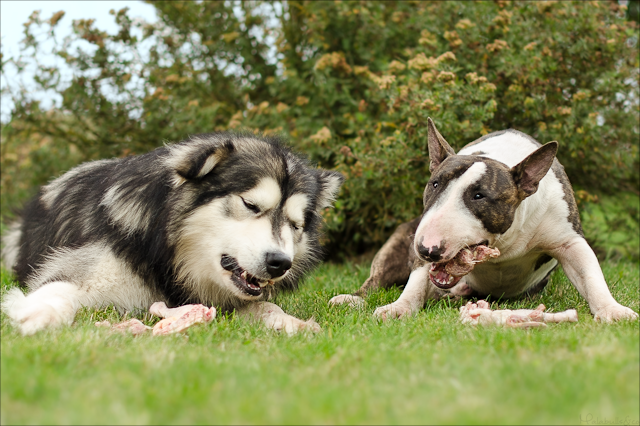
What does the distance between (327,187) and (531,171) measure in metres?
1.41

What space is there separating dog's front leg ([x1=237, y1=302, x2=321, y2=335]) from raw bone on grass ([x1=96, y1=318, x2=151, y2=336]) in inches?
29.0

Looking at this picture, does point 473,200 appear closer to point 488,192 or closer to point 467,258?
point 488,192

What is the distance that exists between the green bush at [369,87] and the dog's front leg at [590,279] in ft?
6.32

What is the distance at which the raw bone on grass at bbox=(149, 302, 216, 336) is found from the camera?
306 centimetres

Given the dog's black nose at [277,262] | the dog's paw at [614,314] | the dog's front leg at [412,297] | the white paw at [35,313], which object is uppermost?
the white paw at [35,313]

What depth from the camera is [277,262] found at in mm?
3312

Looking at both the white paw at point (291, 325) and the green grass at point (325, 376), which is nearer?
the green grass at point (325, 376)

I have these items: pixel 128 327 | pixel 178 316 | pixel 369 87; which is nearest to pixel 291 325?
pixel 178 316

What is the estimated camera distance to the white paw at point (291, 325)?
3330mm

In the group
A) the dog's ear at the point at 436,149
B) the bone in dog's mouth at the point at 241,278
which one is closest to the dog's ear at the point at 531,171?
the dog's ear at the point at 436,149

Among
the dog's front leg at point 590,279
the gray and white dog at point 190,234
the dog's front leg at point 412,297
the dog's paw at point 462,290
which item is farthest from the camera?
the dog's paw at point 462,290

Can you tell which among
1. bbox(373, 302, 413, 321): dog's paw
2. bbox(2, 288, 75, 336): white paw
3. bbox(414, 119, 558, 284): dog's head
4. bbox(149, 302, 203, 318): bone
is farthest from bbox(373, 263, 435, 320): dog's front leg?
bbox(2, 288, 75, 336): white paw

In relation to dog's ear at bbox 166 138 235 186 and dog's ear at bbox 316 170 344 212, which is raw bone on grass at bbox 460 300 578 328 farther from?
dog's ear at bbox 166 138 235 186

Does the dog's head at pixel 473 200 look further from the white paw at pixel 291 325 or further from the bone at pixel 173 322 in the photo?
the bone at pixel 173 322
